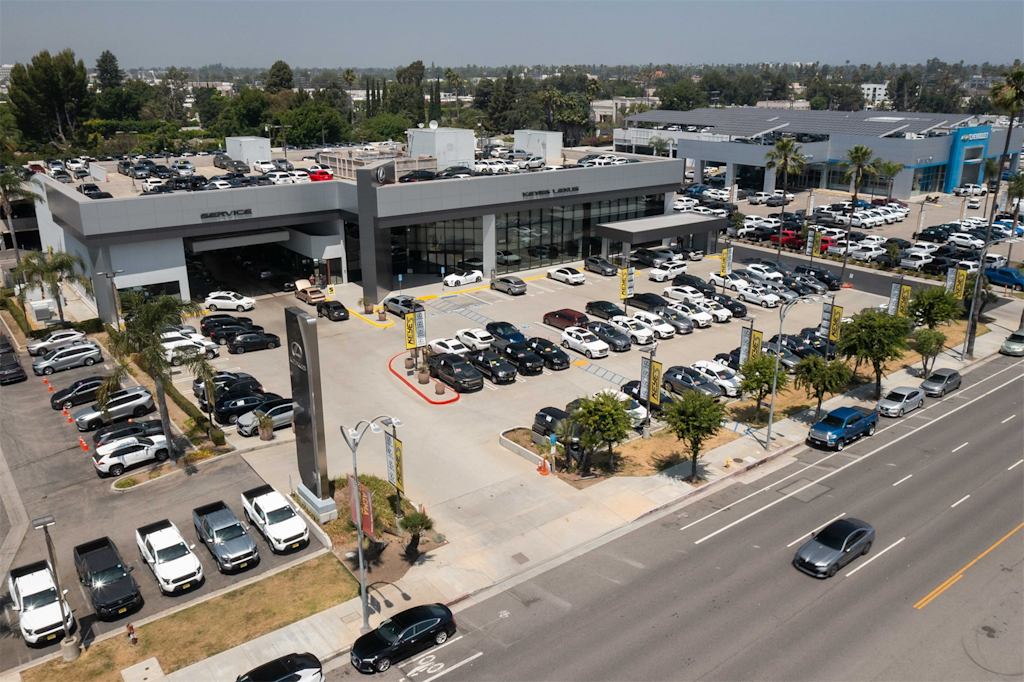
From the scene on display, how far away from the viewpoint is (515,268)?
73.6 m

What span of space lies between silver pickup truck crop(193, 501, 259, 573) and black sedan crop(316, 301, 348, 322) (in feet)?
93.9

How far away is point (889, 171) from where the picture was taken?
311 ft

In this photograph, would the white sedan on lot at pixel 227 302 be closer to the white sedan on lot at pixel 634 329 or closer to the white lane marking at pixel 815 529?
the white sedan on lot at pixel 634 329

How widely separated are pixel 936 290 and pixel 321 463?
43.0 metres

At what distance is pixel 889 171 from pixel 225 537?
90749 mm

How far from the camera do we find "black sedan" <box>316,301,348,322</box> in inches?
2354

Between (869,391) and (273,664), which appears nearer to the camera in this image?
(273,664)

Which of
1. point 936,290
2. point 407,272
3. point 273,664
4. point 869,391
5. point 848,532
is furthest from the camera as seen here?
point 407,272

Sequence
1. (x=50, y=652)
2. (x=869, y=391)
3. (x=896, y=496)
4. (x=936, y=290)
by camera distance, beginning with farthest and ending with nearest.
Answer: (x=936, y=290) → (x=869, y=391) → (x=896, y=496) → (x=50, y=652)

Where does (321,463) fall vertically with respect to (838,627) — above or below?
above

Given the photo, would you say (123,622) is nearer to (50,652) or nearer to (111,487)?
(50,652)

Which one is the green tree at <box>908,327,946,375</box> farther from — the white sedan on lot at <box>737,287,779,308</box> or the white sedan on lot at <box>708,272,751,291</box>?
the white sedan on lot at <box>708,272,751,291</box>

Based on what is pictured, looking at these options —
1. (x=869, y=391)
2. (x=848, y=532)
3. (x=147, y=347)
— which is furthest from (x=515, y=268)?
(x=848, y=532)

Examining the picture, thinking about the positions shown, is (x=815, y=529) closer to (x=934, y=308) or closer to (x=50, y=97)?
(x=934, y=308)
